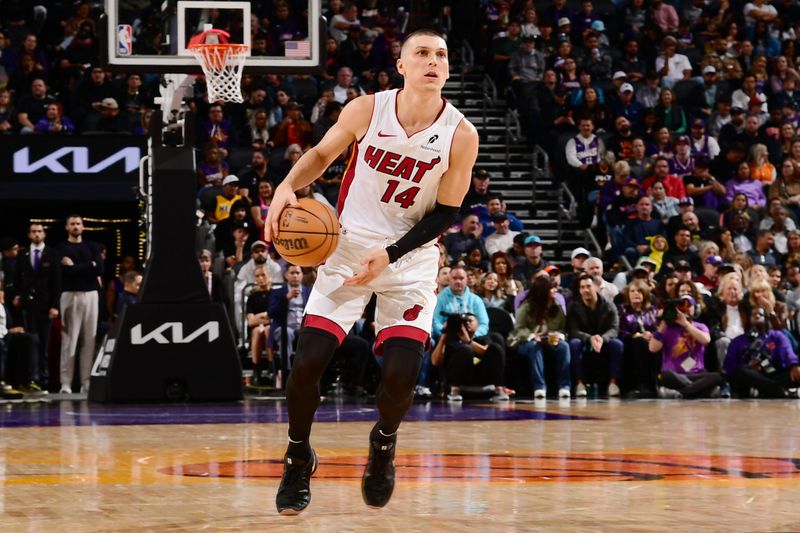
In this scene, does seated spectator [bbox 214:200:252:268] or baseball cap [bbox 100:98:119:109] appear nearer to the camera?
seated spectator [bbox 214:200:252:268]

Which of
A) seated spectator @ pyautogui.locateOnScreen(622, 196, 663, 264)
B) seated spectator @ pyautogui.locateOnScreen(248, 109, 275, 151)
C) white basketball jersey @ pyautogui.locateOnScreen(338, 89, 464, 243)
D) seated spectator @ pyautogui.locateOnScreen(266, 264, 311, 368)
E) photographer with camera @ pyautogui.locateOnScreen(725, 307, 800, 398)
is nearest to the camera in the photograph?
white basketball jersey @ pyautogui.locateOnScreen(338, 89, 464, 243)

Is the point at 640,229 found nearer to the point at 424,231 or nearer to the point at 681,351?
the point at 681,351

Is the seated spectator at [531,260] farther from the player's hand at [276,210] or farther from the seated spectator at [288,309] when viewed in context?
the player's hand at [276,210]

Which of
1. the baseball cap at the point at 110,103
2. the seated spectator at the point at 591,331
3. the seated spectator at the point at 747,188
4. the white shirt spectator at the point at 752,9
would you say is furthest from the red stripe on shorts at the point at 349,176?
the white shirt spectator at the point at 752,9

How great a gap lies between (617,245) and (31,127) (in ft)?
24.8

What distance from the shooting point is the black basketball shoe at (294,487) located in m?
5.35

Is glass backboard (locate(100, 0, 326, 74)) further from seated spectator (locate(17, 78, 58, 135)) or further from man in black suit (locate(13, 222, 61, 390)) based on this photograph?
seated spectator (locate(17, 78, 58, 135))

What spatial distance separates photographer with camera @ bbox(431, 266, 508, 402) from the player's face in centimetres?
769

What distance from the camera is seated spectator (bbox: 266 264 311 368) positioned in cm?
1380

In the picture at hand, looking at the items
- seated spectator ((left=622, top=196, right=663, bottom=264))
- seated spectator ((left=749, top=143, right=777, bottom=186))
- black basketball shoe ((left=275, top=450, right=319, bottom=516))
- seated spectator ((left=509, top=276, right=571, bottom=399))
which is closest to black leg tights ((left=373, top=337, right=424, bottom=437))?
black basketball shoe ((left=275, top=450, right=319, bottom=516))

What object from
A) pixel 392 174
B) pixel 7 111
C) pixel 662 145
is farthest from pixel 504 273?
pixel 392 174

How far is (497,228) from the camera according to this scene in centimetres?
1647

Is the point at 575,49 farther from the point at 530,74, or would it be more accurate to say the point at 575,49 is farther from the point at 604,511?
the point at 604,511

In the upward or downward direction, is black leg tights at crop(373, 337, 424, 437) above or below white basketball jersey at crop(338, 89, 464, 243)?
below
